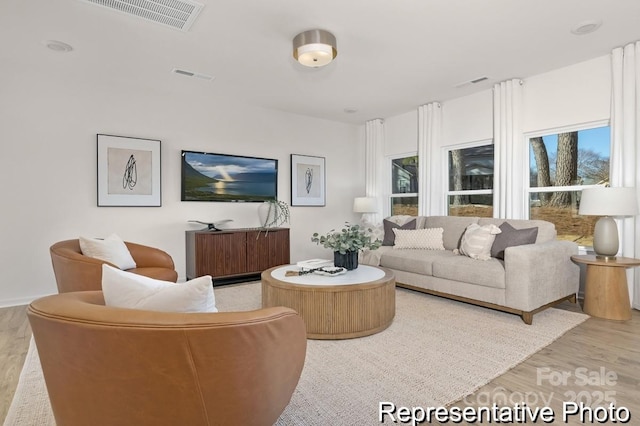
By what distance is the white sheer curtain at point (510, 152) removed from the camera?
427cm

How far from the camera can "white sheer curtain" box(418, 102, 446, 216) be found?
5.22 meters

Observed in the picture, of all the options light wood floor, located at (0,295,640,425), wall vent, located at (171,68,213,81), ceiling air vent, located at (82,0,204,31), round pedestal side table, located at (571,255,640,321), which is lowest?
light wood floor, located at (0,295,640,425)

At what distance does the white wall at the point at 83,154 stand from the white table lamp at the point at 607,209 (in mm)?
3964

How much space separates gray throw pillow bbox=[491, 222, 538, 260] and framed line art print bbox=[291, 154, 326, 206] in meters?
3.11

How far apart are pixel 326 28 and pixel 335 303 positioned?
2281 mm

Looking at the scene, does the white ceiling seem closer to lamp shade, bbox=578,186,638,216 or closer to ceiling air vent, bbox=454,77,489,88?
ceiling air vent, bbox=454,77,489,88

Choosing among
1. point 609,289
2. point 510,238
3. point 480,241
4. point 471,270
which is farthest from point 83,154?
point 609,289

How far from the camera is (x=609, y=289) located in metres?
3.11

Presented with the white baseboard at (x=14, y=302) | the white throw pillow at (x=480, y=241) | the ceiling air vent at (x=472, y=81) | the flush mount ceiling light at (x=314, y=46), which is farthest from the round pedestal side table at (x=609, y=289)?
the white baseboard at (x=14, y=302)

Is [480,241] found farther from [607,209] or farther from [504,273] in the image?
[607,209]

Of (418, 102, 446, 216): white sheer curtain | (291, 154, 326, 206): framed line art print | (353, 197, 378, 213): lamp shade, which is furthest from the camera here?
(353, 197, 378, 213): lamp shade

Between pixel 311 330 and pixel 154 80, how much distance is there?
11.3ft

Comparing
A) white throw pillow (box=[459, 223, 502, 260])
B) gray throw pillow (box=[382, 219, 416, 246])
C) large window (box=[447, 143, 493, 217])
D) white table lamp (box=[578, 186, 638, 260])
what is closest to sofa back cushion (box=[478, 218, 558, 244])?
white throw pillow (box=[459, 223, 502, 260])

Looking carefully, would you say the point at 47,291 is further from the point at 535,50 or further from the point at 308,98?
the point at 535,50
